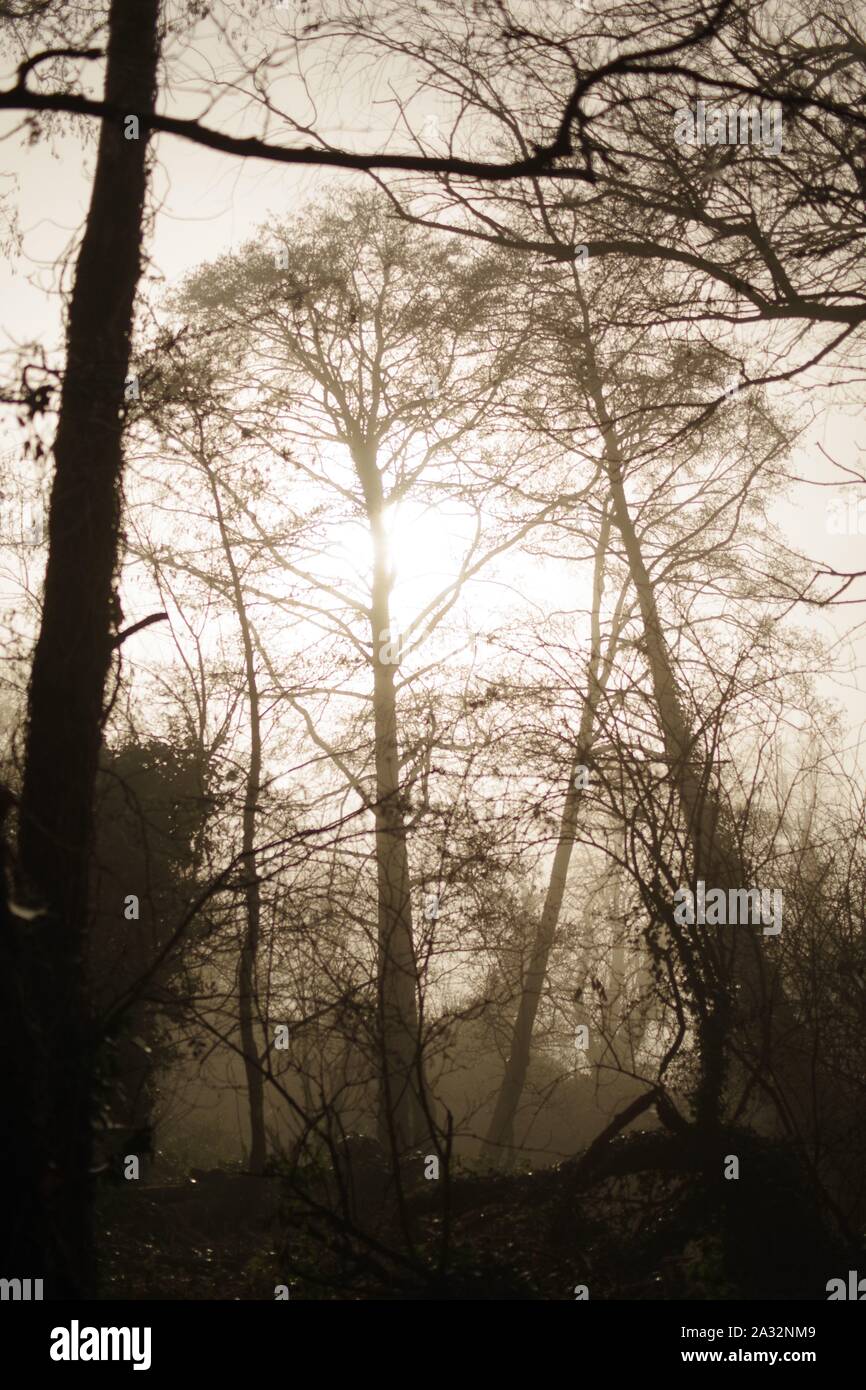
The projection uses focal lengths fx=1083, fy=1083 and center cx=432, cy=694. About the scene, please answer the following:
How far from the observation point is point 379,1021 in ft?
15.0

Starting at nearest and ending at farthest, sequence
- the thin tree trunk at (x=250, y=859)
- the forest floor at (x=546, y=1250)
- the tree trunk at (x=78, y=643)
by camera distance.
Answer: the tree trunk at (x=78, y=643), the forest floor at (x=546, y=1250), the thin tree trunk at (x=250, y=859)

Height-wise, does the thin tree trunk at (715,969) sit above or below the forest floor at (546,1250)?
above

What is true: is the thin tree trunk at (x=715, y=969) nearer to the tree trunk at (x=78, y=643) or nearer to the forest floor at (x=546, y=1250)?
the forest floor at (x=546, y=1250)

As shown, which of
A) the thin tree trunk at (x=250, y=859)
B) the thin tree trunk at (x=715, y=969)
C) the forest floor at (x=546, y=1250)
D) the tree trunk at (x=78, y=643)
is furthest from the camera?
the thin tree trunk at (x=250, y=859)

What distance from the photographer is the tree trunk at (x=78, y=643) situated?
3.71 metres

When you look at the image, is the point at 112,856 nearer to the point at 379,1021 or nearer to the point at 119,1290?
the point at 119,1290

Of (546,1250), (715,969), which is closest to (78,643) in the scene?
(715,969)

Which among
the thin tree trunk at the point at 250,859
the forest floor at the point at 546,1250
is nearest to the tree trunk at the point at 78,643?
the forest floor at the point at 546,1250

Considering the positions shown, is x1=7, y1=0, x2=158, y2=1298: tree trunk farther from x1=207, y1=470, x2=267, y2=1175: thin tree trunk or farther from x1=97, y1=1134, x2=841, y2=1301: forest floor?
x1=207, y1=470, x2=267, y2=1175: thin tree trunk

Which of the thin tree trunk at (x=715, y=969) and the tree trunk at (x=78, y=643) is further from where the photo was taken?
the thin tree trunk at (x=715, y=969)

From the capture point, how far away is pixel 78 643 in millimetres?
4395

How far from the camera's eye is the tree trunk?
371 centimetres

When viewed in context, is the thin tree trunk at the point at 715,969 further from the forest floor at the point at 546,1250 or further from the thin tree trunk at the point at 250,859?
the thin tree trunk at the point at 250,859

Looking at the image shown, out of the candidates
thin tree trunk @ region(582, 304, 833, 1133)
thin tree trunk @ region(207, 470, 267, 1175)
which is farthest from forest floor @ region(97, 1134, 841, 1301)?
thin tree trunk @ region(207, 470, 267, 1175)
